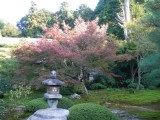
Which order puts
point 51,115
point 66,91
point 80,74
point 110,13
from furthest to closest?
1. point 110,13
2. point 66,91
3. point 80,74
4. point 51,115

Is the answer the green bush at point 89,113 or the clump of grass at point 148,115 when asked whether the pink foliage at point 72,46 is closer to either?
the clump of grass at point 148,115

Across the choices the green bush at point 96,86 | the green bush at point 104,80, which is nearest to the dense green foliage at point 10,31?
the green bush at point 104,80

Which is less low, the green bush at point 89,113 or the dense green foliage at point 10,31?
the dense green foliage at point 10,31

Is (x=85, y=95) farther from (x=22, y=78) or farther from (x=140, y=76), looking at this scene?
(x=140, y=76)

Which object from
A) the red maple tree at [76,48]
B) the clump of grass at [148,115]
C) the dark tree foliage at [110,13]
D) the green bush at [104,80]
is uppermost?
the dark tree foliage at [110,13]

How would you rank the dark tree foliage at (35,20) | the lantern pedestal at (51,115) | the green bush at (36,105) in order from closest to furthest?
the lantern pedestal at (51,115), the green bush at (36,105), the dark tree foliage at (35,20)

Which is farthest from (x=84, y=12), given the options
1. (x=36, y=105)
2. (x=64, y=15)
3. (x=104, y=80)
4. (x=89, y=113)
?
(x=89, y=113)

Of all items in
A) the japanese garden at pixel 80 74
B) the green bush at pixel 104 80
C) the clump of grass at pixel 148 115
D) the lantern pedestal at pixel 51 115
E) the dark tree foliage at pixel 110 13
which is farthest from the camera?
the dark tree foliage at pixel 110 13

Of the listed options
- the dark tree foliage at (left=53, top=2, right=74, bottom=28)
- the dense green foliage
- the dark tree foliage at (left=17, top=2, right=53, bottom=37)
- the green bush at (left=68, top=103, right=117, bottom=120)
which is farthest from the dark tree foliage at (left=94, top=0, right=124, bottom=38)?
the green bush at (left=68, top=103, right=117, bottom=120)

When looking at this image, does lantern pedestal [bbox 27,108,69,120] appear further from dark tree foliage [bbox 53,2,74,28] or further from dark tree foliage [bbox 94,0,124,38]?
dark tree foliage [bbox 53,2,74,28]

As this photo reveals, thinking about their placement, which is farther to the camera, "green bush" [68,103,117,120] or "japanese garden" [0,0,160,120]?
"japanese garden" [0,0,160,120]

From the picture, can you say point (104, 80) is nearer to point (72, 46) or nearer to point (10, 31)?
point (72, 46)

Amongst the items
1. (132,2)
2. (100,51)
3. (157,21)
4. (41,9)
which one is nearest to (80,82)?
(100,51)

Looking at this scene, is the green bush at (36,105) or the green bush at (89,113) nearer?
the green bush at (89,113)
